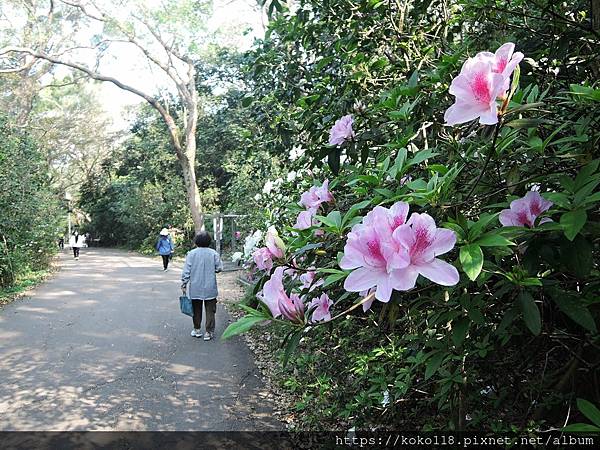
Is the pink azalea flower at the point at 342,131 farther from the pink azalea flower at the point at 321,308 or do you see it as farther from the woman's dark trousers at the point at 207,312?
the woman's dark trousers at the point at 207,312

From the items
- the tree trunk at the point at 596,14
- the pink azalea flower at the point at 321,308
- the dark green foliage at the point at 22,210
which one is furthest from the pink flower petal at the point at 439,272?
the dark green foliage at the point at 22,210

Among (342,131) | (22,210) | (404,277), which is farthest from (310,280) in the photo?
(22,210)

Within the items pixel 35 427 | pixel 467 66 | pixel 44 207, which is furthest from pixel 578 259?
pixel 44 207

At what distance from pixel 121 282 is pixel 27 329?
5751mm

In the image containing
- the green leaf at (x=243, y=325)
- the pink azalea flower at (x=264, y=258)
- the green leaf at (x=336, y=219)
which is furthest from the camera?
the pink azalea flower at (x=264, y=258)

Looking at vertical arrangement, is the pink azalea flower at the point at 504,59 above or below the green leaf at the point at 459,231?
above

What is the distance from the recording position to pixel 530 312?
3.60 feet

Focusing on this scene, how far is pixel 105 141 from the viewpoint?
1396 inches

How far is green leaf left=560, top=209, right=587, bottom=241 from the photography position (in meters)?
0.95

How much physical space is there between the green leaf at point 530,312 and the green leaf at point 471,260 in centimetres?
23

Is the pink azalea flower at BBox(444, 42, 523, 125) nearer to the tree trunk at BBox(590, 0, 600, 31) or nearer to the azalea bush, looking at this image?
the azalea bush

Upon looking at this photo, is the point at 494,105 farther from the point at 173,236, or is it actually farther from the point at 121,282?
the point at 173,236

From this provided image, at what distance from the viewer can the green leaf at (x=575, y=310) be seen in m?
1.08

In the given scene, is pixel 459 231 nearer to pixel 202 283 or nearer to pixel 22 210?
pixel 202 283
